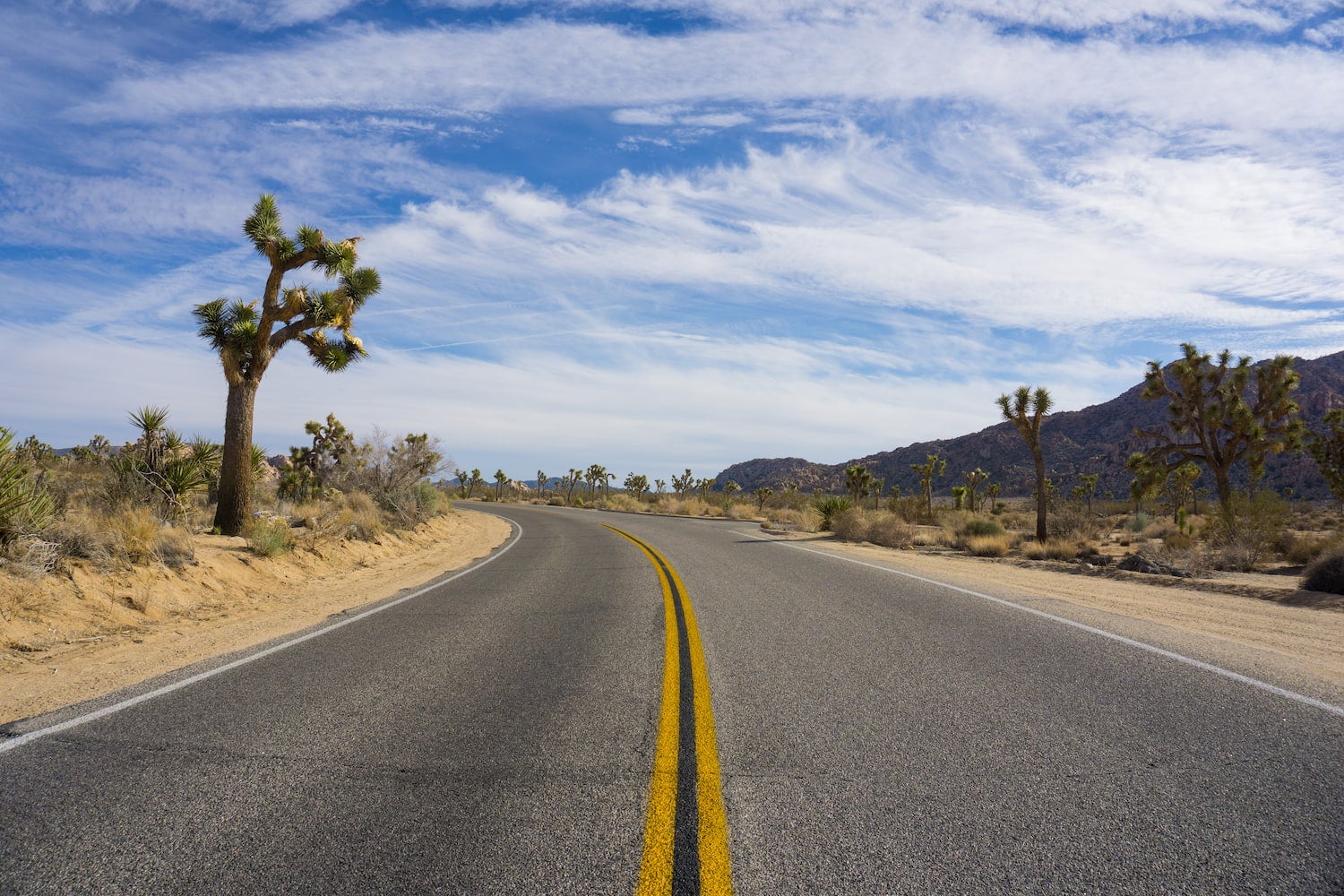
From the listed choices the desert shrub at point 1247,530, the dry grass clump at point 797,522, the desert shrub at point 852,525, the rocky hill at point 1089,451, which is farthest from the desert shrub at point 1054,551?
the rocky hill at point 1089,451

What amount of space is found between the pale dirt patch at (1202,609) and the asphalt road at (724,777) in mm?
768

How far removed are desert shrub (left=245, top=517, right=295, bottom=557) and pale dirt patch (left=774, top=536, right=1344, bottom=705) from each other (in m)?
12.1

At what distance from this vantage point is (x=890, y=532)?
82.6ft

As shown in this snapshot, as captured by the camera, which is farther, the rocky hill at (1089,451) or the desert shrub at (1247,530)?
the rocky hill at (1089,451)

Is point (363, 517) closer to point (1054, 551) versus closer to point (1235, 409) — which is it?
point (1054, 551)

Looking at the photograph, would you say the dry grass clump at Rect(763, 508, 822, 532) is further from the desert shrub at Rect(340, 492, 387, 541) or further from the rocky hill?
the rocky hill

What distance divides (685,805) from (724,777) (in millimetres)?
406

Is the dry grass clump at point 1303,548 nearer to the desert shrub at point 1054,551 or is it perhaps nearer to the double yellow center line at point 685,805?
the desert shrub at point 1054,551

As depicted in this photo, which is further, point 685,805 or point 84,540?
point 84,540

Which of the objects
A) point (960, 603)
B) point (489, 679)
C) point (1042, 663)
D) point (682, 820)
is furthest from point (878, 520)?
point (682, 820)

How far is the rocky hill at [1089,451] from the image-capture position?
3145 inches

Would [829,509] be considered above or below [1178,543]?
above

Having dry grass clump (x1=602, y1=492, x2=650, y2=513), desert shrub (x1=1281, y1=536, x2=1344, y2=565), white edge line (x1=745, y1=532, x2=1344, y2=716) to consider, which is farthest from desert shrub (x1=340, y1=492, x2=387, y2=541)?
dry grass clump (x1=602, y1=492, x2=650, y2=513)

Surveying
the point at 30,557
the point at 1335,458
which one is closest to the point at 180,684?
the point at 30,557
